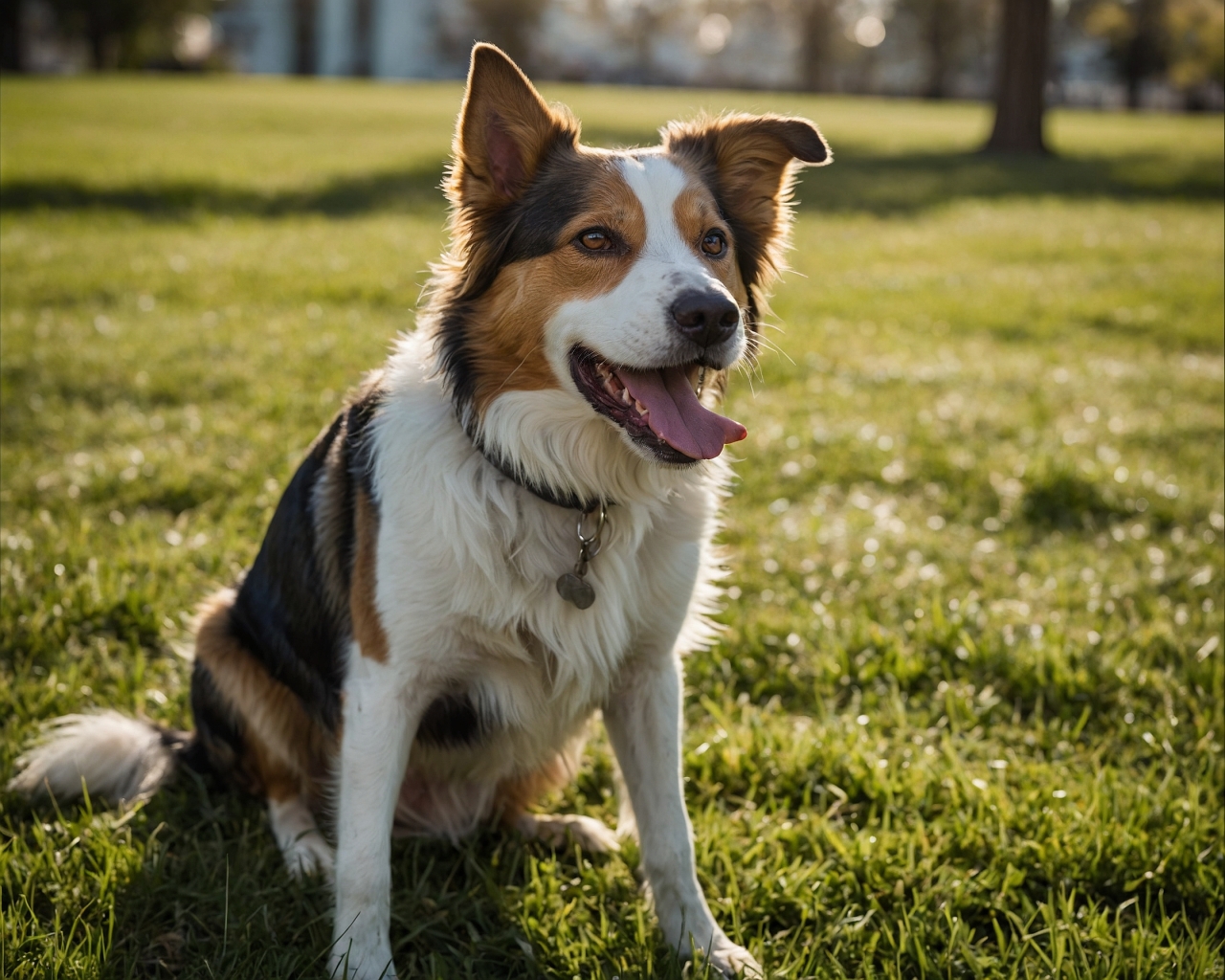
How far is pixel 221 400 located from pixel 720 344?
5.05m

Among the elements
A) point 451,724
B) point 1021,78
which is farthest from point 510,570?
point 1021,78

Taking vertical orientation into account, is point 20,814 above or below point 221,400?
below

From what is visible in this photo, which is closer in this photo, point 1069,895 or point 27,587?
point 1069,895

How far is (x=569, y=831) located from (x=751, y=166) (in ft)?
6.93

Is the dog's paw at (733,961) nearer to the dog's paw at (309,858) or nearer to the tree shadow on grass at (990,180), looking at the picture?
the dog's paw at (309,858)

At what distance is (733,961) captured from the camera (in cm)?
286

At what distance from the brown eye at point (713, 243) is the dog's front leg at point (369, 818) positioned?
1.44 m

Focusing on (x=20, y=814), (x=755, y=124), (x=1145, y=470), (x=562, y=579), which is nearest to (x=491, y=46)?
(x=755, y=124)

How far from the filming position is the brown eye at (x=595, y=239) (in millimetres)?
2959

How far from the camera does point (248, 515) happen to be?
525 centimetres

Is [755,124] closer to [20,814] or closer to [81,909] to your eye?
[81,909]

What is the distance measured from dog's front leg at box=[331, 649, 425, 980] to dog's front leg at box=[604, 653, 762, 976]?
64 centimetres

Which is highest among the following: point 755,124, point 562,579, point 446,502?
point 755,124

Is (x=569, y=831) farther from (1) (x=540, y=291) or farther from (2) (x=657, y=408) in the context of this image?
(1) (x=540, y=291)
